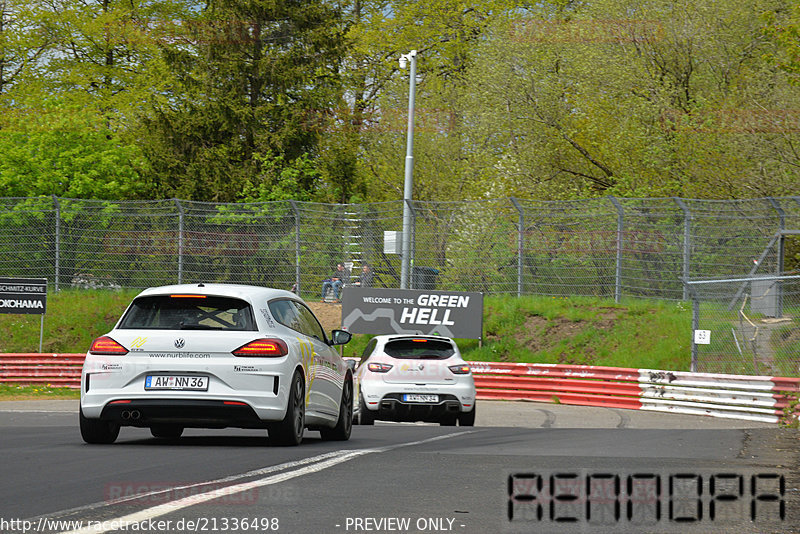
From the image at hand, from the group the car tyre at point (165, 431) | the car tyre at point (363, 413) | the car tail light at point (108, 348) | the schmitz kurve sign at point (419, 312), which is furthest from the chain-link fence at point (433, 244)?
the car tail light at point (108, 348)

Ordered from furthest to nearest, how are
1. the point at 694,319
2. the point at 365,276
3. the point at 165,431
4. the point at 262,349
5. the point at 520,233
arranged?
the point at 365,276 → the point at 520,233 → the point at 694,319 → the point at 165,431 → the point at 262,349

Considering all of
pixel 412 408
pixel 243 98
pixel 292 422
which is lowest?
pixel 412 408

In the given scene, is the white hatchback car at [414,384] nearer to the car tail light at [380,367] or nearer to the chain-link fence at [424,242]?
the car tail light at [380,367]

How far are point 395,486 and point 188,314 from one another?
403 cm

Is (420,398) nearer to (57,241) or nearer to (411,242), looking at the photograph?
(411,242)

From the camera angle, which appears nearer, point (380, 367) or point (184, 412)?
point (184, 412)

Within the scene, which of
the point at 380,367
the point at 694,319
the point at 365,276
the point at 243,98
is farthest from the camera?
the point at 243,98

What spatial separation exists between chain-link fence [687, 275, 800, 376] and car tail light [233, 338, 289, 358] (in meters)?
13.3

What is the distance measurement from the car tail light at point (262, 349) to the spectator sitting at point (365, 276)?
20.4 meters

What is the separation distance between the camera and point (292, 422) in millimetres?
11258

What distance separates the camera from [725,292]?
80.1ft

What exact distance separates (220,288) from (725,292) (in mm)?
15374

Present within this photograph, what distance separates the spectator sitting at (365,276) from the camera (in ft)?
103

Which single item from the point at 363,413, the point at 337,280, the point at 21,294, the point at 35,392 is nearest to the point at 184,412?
the point at 363,413
